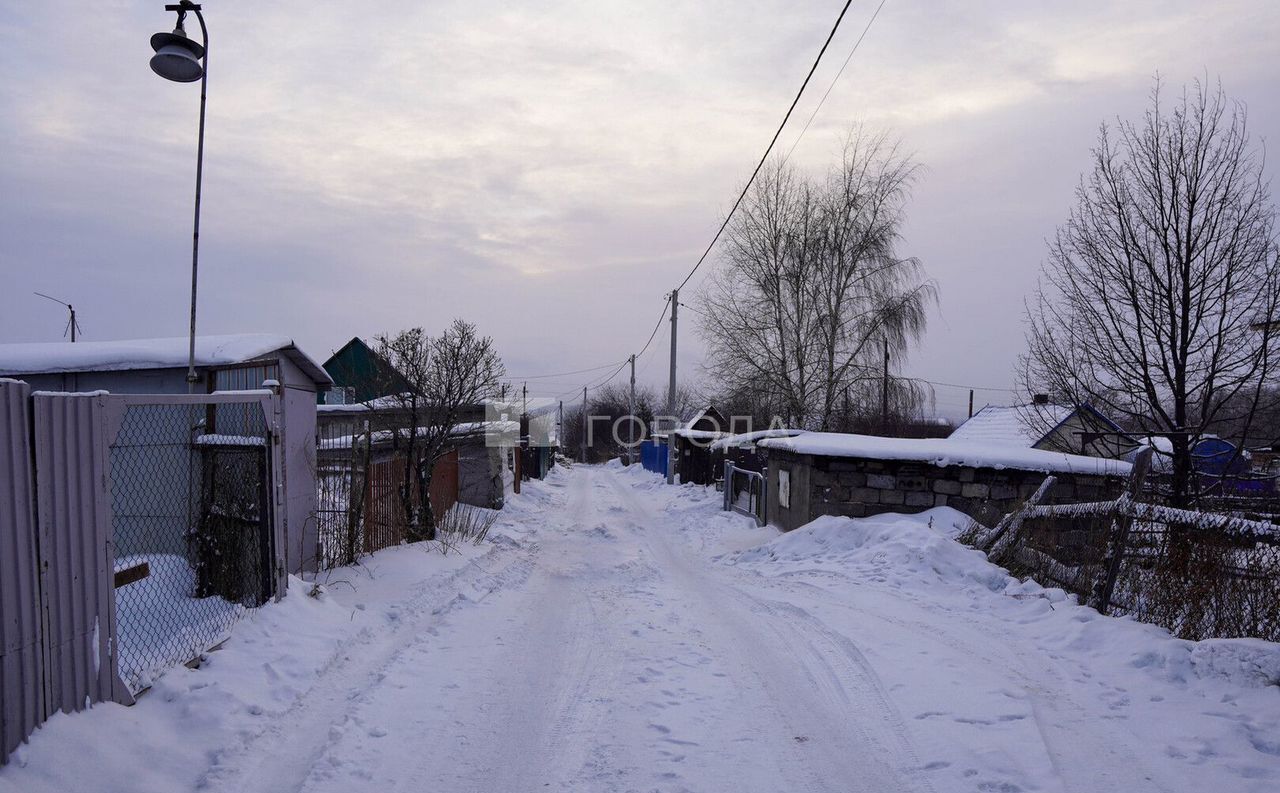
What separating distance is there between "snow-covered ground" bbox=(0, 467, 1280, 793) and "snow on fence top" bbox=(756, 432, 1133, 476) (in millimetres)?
3257

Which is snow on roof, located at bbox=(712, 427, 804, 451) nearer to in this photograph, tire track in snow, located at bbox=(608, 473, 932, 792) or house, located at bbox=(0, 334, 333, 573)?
tire track in snow, located at bbox=(608, 473, 932, 792)

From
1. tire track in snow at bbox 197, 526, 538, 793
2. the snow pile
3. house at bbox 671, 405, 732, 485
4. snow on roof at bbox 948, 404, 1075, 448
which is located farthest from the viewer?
house at bbox 671, 405, 732, 485

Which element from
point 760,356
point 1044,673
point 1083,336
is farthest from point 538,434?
point 1044,673

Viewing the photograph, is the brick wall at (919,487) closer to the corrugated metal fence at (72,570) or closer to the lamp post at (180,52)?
the corrugated metal fence at (72,570)

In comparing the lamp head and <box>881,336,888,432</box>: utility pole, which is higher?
the lamp head

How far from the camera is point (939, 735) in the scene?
4367 millimetres

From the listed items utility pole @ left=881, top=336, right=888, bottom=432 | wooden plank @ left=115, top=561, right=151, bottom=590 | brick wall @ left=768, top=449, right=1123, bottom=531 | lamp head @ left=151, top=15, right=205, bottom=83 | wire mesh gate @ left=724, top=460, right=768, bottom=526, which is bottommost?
wire mesh gate @ left=724, top=460, right=768, bottom=526

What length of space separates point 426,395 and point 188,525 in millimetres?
4171

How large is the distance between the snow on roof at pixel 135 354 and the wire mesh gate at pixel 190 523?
2.14 meters

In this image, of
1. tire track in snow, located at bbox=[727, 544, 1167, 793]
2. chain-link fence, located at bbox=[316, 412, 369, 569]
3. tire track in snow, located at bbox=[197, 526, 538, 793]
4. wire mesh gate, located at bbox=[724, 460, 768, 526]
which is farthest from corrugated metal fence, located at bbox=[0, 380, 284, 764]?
wire mesh gate, located at bbox=[724, 460, 768, 526]

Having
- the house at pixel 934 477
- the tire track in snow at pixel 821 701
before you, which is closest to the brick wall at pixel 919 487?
the house at pixel 934 477

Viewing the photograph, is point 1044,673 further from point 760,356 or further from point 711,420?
point 711,420

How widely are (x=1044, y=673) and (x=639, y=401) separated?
84.5m

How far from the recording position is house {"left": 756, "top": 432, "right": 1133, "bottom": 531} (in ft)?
37.4
